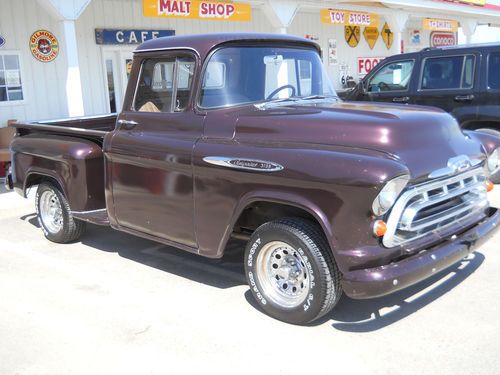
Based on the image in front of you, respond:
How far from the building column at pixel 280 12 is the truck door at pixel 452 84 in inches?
200

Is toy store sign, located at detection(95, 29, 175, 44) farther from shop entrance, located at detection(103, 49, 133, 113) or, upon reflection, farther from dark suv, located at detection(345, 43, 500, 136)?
dark suv, located at detection(345, 43, 500, 136)

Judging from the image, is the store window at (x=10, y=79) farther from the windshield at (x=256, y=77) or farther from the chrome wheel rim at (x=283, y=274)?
the chrome wheel rim at (x=283, y=274)

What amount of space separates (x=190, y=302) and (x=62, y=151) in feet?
7.17

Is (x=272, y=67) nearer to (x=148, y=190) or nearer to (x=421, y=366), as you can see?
(x=148, y=190)

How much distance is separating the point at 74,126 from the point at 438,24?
16.4 m

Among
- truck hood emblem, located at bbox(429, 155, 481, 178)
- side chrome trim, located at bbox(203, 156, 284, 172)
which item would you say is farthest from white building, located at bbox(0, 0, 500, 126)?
truck hood emblem, located at bbox(429, 155, 481, 178)

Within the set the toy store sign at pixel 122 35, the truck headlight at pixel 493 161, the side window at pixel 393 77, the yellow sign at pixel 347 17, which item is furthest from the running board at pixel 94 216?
the yellow sign at pixel 347 17

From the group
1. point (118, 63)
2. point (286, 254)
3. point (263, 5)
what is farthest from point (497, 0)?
point (286, 254)

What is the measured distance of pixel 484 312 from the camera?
4.02 metres

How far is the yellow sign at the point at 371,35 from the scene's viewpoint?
2124cm

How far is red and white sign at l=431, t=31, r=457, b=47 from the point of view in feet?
82.8

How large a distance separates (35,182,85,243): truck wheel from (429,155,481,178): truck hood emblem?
3757 mm

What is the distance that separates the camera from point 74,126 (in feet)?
22.5

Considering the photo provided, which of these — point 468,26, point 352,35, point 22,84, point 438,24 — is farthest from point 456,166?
point 468,26
